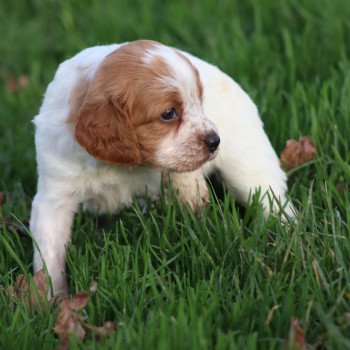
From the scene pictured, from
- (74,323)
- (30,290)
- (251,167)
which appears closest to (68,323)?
(74,323)

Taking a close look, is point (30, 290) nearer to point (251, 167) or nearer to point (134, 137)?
point (134, 137)

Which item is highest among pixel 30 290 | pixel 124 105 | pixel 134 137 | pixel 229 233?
pixel 124 105

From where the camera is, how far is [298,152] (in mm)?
4125

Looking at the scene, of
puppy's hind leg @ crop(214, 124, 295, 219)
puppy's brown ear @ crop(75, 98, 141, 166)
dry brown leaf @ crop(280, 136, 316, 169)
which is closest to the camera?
puppy's brown ear @ crop(75, 98, 141, 166)

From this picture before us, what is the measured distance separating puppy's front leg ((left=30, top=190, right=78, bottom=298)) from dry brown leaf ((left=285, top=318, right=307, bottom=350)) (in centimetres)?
116

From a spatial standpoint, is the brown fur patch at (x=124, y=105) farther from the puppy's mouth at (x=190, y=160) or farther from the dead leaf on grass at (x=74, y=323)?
the dead leaf on grass at (x=74, y=323)

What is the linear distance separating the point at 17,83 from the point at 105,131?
284 centimetres

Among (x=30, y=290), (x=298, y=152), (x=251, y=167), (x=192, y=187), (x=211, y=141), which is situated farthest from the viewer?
(x=298, y=152)

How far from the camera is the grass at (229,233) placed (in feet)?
9.17

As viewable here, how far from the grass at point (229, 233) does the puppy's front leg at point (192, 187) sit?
8 cm

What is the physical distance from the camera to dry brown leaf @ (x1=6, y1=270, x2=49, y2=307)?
3.07 m

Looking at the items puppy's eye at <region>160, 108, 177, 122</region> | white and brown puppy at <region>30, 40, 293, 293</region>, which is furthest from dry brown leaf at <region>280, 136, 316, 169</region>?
puppy's eye at <region>160, 108, 177, 122</region>

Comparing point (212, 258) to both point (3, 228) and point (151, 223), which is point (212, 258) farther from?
point (3, 228)

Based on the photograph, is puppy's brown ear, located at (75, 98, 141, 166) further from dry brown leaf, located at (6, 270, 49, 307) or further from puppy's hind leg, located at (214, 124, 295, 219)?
puppy's hind leg, located at (214, 124, 295, 219)
